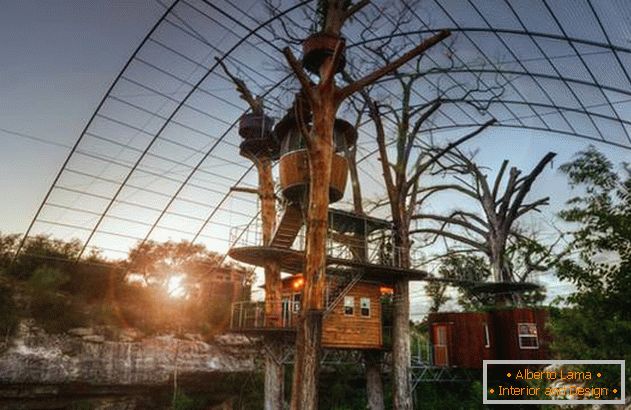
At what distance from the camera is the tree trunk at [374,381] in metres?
19.0

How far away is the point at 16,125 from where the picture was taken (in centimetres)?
1747

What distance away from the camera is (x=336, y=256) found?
731 inches

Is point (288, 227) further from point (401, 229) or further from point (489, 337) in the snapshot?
point (489, 337)

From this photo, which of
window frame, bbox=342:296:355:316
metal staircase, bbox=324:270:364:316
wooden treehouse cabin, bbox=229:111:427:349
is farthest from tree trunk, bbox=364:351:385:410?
metal staircase, bbox=324:270:364:316

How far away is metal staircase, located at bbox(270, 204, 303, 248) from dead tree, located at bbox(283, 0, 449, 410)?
7.22 m

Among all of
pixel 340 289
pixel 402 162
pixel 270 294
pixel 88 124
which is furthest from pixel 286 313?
pixel 88 124

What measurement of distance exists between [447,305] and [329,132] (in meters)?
34.2

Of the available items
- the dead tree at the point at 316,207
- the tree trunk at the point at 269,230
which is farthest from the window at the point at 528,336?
the dead tree at the point at 316,207

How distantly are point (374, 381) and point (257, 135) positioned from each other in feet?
46.6

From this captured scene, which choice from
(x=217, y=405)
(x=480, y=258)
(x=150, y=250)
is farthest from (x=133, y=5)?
(x=480, y=258)

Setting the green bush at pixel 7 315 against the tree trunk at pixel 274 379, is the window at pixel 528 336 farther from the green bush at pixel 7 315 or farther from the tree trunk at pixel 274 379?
the green bush at pixel 7 315

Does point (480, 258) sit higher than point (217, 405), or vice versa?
point (480, 258)

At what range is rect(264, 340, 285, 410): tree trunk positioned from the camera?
1676 cm

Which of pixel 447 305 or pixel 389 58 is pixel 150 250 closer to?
pixel 389 58
